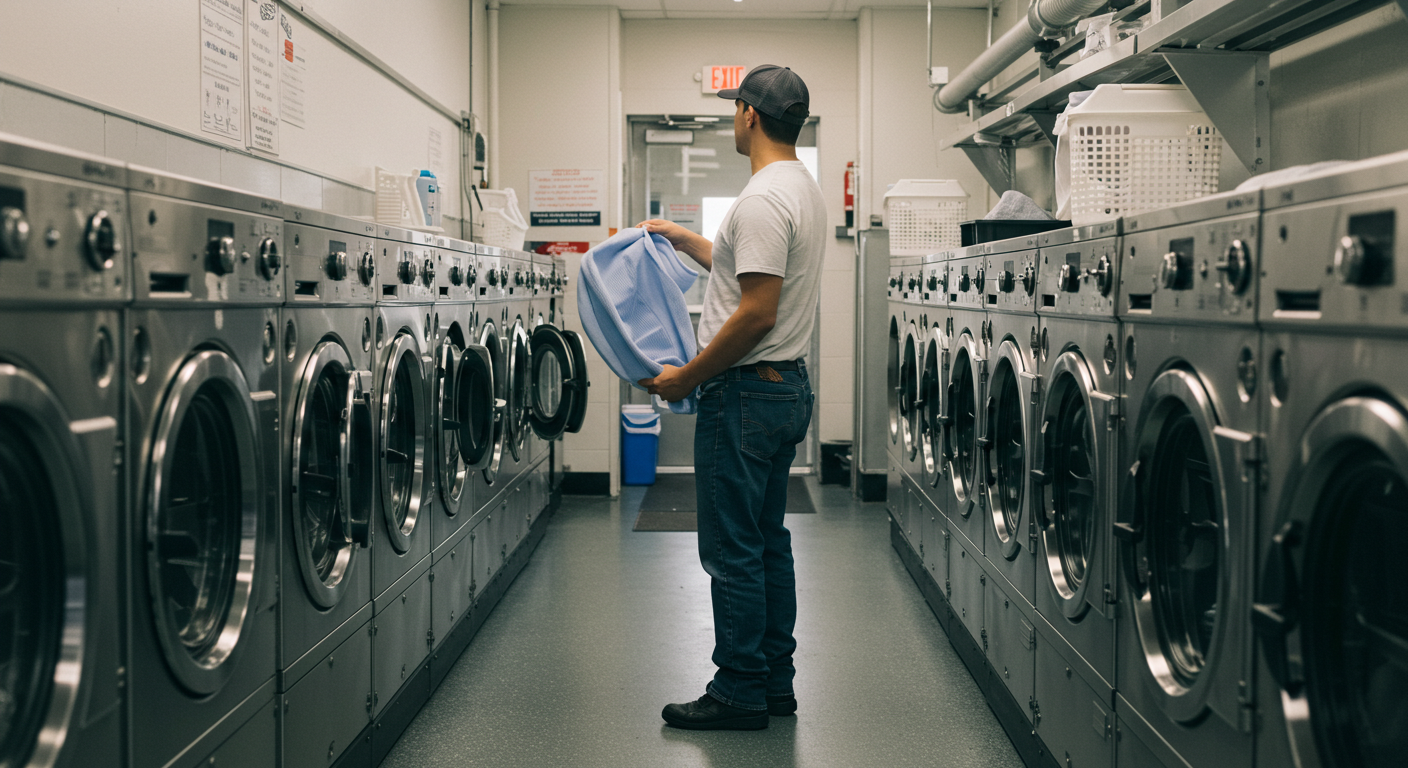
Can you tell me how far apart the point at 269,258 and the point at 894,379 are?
355 centimetres

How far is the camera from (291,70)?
3236mm

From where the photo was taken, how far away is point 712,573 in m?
2.79

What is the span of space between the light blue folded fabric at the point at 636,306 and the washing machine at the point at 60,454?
1565 millimetres

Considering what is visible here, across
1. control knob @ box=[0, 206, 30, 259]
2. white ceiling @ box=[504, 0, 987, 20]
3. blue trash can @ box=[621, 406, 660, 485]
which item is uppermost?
white ceiling @ box=[504, 0, 987, 20]

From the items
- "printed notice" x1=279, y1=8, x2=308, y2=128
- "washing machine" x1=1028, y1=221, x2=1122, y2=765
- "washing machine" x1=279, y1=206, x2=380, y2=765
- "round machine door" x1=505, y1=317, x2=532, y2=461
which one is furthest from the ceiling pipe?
"printed notice" x1=279, y1=8, x2=308, y2=128

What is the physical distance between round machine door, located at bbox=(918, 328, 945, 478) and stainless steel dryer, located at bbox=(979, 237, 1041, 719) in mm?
667

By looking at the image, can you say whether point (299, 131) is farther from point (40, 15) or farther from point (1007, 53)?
point (1007, 53)

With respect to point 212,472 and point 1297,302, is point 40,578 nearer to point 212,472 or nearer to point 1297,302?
point 212,472

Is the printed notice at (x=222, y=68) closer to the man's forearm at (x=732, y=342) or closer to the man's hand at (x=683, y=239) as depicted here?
the man's hand at (x=683, y=239)

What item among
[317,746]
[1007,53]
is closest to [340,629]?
[317,746]

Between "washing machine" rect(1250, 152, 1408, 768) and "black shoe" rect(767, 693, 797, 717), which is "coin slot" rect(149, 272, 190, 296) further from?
"black shoe" rect(767, 693, 797, 717)

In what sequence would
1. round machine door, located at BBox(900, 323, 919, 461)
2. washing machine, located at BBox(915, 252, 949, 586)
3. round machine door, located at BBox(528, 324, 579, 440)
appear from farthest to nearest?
round machine door, located at BBox(528, 324, 579, 440)
round machine door, located at BBox(900, 323, 919, 461)
washing machine, located at BBox(915, 252, 949, 586)

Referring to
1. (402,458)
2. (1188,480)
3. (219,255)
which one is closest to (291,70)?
(402,458)

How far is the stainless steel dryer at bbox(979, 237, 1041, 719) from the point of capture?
2.48 metres
